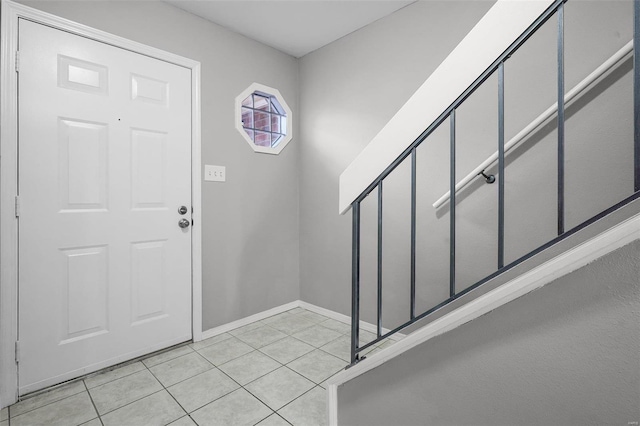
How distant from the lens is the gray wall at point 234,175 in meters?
2.14

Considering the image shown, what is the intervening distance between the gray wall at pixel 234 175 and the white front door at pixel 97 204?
6.8 inches

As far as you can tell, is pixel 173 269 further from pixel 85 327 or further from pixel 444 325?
pixel 444 325

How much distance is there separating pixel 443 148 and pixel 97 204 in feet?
7.42

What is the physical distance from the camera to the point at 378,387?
1.00 meters

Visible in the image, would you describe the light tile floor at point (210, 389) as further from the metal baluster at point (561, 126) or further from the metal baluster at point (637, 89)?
the metal baluster at point (637, 89)

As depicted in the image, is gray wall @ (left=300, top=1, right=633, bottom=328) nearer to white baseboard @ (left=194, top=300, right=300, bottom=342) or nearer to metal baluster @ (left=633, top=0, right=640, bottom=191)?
white baseboard @ (left=194, top=300, right=300, bottom=342)

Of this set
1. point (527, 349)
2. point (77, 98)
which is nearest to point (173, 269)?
point (77, 98)

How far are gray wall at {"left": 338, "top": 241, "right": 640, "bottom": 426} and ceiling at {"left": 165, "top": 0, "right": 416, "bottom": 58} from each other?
2321mm

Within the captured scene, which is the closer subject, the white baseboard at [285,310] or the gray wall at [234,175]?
the gray wall at [234,175]

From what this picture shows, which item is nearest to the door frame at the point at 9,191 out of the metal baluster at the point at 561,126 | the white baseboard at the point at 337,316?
the white baseboard at the point at 337,316

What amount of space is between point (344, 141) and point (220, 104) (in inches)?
41.8

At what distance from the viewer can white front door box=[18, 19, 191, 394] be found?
167cm

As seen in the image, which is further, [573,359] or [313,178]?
[313,178]

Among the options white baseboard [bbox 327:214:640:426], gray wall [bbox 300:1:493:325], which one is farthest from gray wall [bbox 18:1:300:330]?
white baseboard [bbox 327:214:640:426]
